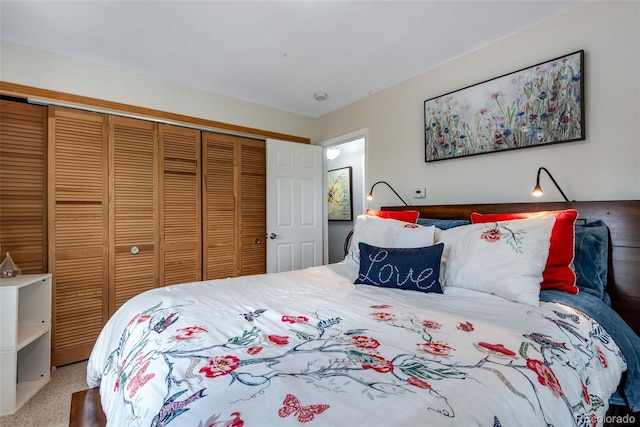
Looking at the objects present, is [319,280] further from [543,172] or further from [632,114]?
[632,114]

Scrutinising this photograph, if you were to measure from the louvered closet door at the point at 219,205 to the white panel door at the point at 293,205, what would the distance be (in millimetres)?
393

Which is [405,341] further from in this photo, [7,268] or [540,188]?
[7,268]

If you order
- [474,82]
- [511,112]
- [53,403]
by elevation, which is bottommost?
[53,403]

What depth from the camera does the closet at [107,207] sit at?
222 cm

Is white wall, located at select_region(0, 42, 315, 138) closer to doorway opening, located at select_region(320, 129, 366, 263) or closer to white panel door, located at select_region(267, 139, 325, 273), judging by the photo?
white panel door, located at select_region(267, 139, 325, 273)

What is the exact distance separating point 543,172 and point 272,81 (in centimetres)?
237

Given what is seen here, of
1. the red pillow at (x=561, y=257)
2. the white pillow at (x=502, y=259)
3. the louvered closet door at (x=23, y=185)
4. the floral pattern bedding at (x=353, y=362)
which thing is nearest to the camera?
the floral pattern bedding at (x=353, y=362)

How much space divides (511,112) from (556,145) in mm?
368

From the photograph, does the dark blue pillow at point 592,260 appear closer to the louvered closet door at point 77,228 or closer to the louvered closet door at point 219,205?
the louvered closet door at point 219,205

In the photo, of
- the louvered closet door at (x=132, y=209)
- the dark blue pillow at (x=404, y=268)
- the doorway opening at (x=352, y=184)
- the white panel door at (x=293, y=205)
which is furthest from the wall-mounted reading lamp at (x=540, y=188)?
the louvered closet door at (x=132, y=209)

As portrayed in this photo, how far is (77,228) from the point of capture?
2348 mm

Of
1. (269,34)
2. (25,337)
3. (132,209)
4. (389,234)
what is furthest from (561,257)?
(25,337)

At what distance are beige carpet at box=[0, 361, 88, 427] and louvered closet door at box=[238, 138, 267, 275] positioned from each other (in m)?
1.52

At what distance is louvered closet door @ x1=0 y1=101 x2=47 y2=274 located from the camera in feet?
7.01
